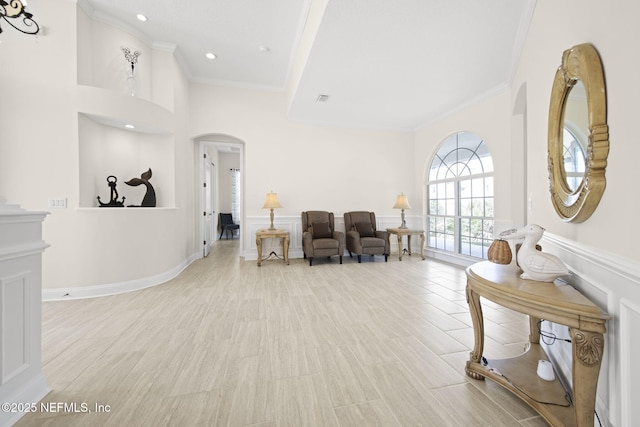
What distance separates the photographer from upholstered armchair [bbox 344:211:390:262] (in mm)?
4773

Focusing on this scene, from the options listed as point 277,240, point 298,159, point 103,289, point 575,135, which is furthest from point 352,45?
point 103,289

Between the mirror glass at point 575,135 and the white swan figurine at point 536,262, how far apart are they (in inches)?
13.3

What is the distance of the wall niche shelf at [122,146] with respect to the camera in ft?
9.95

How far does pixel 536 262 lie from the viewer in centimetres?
125

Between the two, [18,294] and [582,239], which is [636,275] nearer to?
[582,239]

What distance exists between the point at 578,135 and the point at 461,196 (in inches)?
151

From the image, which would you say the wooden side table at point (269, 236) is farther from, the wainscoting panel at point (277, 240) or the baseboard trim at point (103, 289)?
the baseboard trim at point (103, 289)

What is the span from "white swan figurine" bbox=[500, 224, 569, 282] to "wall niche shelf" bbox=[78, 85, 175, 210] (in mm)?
4143

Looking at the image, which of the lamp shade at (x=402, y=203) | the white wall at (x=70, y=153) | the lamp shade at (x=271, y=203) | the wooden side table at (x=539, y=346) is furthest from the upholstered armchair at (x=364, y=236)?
the white wall at (x=70, y=153)

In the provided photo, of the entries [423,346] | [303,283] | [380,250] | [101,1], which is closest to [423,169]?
[380,250]

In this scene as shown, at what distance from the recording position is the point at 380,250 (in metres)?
4.82

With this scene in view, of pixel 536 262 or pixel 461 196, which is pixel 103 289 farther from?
pixel 461 196

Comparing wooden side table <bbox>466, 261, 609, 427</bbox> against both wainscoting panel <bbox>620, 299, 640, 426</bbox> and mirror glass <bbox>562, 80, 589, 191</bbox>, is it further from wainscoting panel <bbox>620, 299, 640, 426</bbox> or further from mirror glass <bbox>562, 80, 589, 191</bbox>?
mirror glass <bbox>562, 80, 589, 191</bbox>

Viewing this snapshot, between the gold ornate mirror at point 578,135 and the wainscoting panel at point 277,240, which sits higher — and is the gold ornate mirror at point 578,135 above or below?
above
